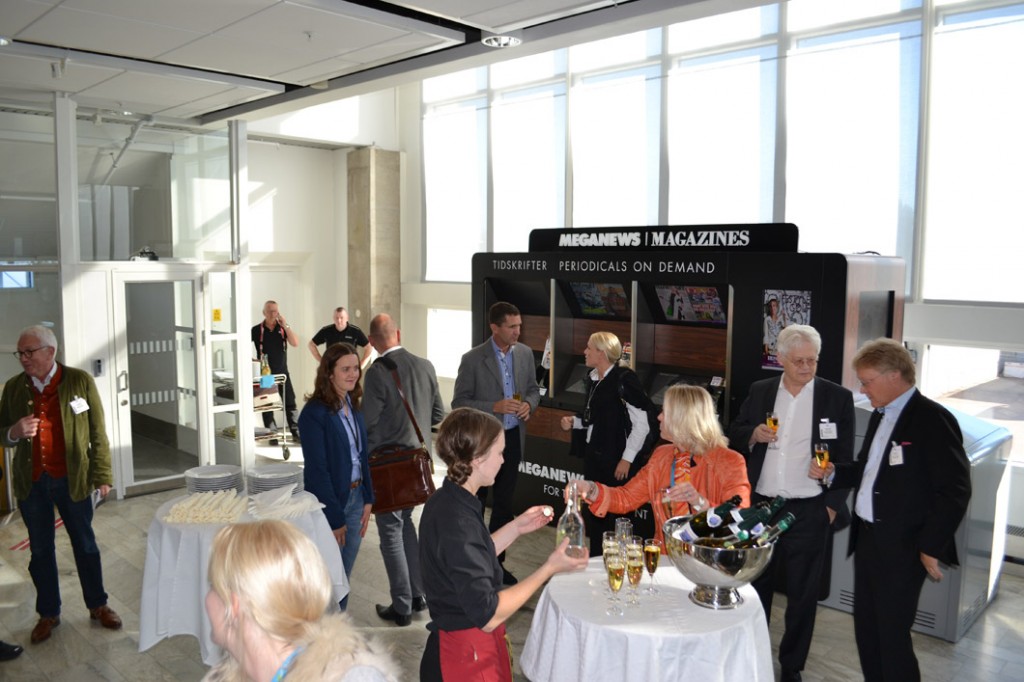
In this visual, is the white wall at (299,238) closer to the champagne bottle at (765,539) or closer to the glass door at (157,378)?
the glass door at (157,378)

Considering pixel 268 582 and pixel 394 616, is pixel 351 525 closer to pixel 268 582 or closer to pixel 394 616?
pixel 394 616

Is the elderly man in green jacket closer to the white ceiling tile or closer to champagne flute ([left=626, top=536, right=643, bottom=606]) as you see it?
the white ceiling tile

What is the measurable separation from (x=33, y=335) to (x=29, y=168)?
130 inches

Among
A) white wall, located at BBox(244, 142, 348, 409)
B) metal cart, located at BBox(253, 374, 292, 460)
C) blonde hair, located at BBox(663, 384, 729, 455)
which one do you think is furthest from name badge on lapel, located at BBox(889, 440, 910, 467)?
white wall, located at BBox(244, 142, 348, 409)

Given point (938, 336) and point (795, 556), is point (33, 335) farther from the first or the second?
point (938, 336)

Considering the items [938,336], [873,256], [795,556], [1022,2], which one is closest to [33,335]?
[795,556]

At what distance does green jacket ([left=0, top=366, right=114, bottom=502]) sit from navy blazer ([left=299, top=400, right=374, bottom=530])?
132cm

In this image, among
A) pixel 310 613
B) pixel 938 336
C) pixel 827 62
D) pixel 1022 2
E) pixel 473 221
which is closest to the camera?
pixel 310 613

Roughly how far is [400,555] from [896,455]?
271 centimetres

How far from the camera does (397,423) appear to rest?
4.61 metres

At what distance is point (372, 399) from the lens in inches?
180

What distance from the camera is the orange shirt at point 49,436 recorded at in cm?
433

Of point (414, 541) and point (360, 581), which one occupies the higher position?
point (414, 541)

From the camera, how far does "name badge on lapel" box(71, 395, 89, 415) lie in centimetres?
433
